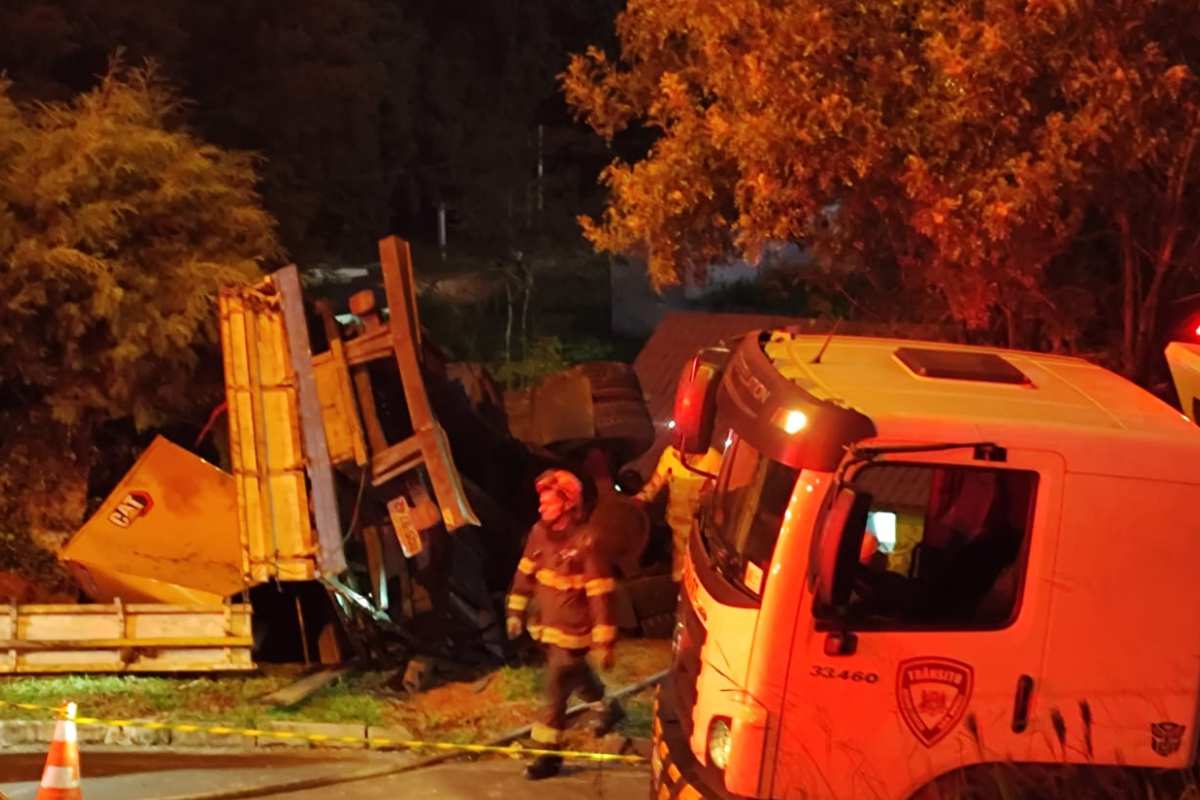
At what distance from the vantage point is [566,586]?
6.69m

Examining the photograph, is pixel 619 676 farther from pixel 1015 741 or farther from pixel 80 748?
pixel 1015 741

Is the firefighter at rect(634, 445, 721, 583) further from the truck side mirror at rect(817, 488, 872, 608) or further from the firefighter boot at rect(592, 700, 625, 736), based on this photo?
the truck side mirror at rect(817, 488, 872, 608)

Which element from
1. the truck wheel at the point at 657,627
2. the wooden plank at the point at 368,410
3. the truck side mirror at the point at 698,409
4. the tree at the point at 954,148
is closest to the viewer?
the truck side mirror at the point at 698,409

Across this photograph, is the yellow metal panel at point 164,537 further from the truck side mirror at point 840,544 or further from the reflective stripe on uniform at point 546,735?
the truck side mirror at point 840,544

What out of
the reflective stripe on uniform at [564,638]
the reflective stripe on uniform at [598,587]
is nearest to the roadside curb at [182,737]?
the reflective stripe on uniform at [564,638]

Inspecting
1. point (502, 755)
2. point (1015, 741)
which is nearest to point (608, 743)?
point (502, 755)

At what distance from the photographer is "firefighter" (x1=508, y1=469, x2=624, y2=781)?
6.62m

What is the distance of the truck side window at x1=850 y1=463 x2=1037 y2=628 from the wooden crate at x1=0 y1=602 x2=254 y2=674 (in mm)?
4438

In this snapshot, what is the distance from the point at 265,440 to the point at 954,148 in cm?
432

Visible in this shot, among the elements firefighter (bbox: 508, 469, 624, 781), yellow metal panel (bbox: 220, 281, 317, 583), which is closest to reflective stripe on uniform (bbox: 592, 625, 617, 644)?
firefighter (bbox: 508, 469, 624, 781)

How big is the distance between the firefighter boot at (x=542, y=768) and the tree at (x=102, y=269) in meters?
4.18

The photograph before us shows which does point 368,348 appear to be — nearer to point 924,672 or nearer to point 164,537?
point 164,537

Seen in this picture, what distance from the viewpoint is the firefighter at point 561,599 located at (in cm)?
662

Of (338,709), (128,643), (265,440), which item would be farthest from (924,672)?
(128,643)
